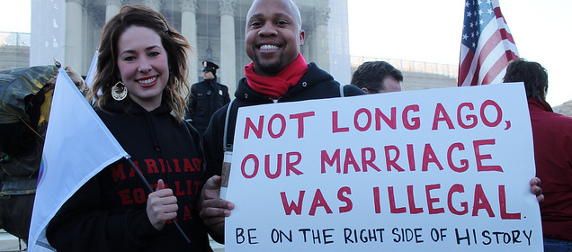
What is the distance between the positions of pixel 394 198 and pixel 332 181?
26cm

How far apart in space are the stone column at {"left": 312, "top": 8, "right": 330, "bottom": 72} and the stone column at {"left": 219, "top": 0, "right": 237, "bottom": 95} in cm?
580

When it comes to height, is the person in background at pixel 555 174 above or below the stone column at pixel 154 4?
below

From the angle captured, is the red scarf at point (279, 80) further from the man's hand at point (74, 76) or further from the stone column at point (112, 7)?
the stone column at point (112, 7)

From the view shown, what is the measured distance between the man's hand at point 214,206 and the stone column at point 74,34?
24.6 meters

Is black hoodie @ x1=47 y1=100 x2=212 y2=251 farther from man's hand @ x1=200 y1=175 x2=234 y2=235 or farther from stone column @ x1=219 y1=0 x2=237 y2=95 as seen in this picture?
stone column @ x1=219 y1=0 x2=237 y2=95

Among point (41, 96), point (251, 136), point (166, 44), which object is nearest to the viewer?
point (251, 136)

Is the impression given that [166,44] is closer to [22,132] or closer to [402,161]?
[22,132]

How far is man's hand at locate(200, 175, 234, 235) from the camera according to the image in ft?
5.86

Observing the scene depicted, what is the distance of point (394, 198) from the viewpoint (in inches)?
66.7

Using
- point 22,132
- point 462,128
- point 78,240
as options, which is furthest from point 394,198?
point 22,132

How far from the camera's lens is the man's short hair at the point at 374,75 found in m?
3.67

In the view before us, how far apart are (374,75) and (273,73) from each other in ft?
5.64

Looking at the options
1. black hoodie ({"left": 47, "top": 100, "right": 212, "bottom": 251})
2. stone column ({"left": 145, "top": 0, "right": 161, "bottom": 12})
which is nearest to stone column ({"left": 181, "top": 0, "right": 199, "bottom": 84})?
stone column ({"left": 145, "top": 0, "right": 161, "bottom": 12})

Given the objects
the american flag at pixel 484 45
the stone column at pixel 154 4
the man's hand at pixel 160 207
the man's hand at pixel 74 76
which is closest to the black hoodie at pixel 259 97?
the man's hand at pixel 160 207
